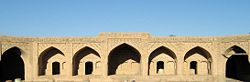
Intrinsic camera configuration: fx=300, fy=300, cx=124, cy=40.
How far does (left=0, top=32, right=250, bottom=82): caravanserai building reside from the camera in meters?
24.8

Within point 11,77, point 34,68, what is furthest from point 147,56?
point 11,77

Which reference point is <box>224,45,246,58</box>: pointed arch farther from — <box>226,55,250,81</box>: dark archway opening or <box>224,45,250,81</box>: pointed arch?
<box>226,55,250,81</box>: dark archway opening

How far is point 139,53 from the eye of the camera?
2616cm

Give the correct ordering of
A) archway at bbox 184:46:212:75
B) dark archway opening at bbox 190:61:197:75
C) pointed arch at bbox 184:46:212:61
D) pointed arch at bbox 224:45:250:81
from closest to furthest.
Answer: pointed arch at bbox 224:45:250:81 → pointed arch at bbox 184:46:212:61 → archway at bbox 184:46:212:75 → dark archway opening at bbox 190:61:197:75

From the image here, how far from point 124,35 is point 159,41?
3.03 metres

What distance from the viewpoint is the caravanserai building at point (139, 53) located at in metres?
24.8

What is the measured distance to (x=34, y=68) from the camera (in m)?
25.6

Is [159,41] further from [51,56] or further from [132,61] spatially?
[51,56]

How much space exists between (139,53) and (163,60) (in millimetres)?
2855

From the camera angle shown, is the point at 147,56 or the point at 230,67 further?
the point at 230,67

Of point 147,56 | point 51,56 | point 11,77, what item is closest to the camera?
point 147,56

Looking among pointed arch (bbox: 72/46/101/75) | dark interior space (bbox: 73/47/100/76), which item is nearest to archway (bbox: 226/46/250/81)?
pointed arch (bbox: 72/46/101/75)

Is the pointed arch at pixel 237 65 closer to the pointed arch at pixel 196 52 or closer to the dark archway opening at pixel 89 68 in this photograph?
the pointed arch at pixel 196 52

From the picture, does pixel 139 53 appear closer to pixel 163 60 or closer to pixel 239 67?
pixel 163 60
